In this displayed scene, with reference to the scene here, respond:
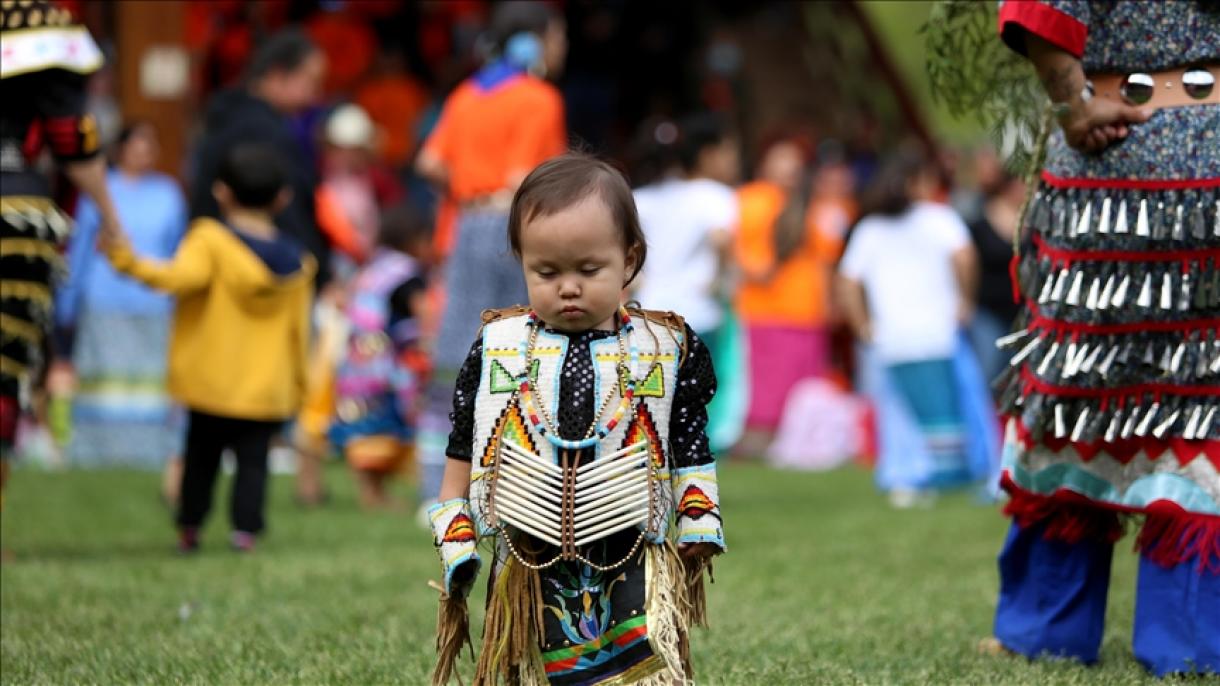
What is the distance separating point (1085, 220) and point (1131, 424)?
47cm

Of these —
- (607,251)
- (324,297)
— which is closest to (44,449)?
(324,297)

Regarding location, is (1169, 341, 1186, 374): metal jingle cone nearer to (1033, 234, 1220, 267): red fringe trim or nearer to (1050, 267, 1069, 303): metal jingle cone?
(1033, 234, 1220, 267): red fringe trim

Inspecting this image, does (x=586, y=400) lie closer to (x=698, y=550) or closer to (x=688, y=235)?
(x=698, y=550)

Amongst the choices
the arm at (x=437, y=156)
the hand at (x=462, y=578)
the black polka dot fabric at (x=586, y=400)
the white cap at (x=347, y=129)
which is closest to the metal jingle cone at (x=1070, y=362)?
the black polka dot fabric at (x=586, y=400)

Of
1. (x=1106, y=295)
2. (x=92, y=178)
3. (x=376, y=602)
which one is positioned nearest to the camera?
(x=1106, y=295)

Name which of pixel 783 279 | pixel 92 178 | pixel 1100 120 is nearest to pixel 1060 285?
pixel 1100 120

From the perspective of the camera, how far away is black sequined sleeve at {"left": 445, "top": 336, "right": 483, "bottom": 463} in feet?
11.7

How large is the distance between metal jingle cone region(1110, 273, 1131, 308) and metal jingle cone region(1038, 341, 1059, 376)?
199mm

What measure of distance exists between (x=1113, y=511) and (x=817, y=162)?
33.7ft

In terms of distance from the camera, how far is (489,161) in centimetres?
757

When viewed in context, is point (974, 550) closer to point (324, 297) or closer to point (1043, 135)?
point (1043, 135)

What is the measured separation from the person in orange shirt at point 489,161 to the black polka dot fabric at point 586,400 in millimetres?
3725

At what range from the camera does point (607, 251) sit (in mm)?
3438

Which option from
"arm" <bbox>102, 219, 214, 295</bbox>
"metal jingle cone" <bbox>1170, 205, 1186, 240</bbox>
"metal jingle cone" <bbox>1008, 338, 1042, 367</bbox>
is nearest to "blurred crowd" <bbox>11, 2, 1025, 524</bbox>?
"arm" <bbox>102, 219, 214, 295</bbox>
